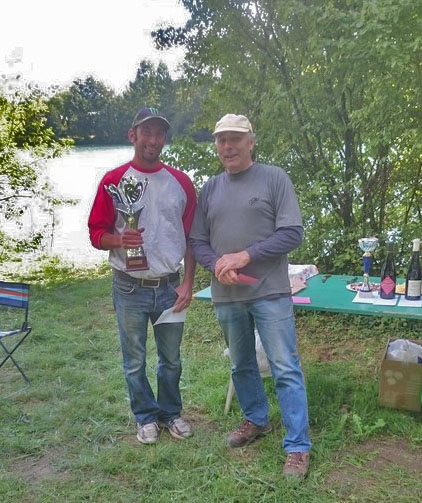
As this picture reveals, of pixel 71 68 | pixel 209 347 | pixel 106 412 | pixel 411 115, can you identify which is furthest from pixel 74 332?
pixel 71 68

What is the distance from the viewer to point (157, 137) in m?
2.78

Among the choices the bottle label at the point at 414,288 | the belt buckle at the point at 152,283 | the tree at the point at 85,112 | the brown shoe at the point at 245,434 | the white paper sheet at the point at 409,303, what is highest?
the tree at the point at 85,112

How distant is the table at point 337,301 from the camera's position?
280 cm

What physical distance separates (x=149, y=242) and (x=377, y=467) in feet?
5.59

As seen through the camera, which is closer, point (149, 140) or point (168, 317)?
point (149, 140)

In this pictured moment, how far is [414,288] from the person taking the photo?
9.81ft

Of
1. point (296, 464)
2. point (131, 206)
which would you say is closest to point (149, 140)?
point (131, 206)

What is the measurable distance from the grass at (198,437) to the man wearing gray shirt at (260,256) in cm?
25

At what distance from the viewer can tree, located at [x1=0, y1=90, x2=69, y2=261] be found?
8062mm

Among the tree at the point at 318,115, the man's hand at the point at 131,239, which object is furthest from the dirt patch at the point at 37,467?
the tree at the point at 318,115

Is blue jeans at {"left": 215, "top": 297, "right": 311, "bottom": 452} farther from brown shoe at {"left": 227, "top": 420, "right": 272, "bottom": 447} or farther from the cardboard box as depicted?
the cardboard box

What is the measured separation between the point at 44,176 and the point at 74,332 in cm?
429

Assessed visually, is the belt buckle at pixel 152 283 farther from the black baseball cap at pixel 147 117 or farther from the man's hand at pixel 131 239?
the black baseball cap at pixel 147 117

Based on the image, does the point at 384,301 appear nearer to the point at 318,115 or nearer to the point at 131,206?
the point at 131,206
